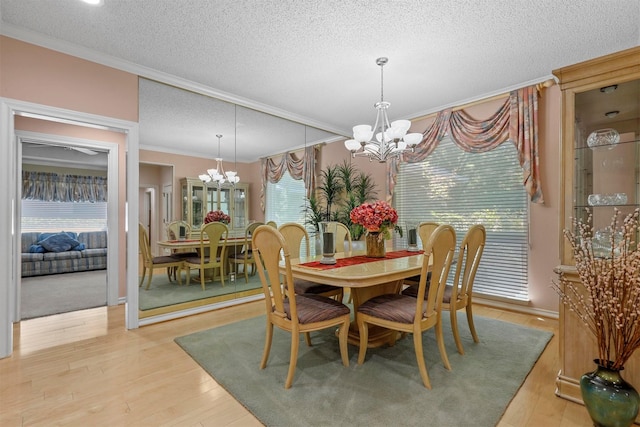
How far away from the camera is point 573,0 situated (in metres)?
2.17

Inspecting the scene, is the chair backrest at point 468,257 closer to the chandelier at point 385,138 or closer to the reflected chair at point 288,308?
the reflected chair at point 288,308

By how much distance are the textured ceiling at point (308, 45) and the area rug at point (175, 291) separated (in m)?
1.56

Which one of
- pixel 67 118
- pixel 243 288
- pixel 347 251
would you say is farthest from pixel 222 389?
pixel 67 118

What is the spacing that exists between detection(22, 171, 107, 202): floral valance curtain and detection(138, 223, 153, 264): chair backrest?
495cm

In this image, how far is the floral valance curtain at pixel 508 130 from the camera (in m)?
3.41

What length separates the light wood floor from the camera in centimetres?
169

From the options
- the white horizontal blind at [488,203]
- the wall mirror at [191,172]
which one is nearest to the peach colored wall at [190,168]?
the wall mirror at [191,172]

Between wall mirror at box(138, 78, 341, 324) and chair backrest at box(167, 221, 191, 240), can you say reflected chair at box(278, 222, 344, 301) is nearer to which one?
wall mirror at box(138, 78, 341, 324)

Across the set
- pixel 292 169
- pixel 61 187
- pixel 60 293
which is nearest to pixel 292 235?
pixel 292 169

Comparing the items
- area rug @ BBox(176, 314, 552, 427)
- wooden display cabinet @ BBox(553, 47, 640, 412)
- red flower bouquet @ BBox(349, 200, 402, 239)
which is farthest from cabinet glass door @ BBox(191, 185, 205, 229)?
wooden display cabinet @ BBox(553, 47, 640, 412)

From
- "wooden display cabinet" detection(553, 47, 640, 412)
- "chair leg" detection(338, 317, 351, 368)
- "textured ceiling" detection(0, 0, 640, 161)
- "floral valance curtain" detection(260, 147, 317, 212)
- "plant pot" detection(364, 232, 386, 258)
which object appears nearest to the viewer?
"wooden display cabinet" detection(553, 47, 640, 412)

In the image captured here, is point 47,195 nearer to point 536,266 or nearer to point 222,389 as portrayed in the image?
point 222,389

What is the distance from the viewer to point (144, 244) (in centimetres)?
322

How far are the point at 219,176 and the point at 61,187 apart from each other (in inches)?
202
